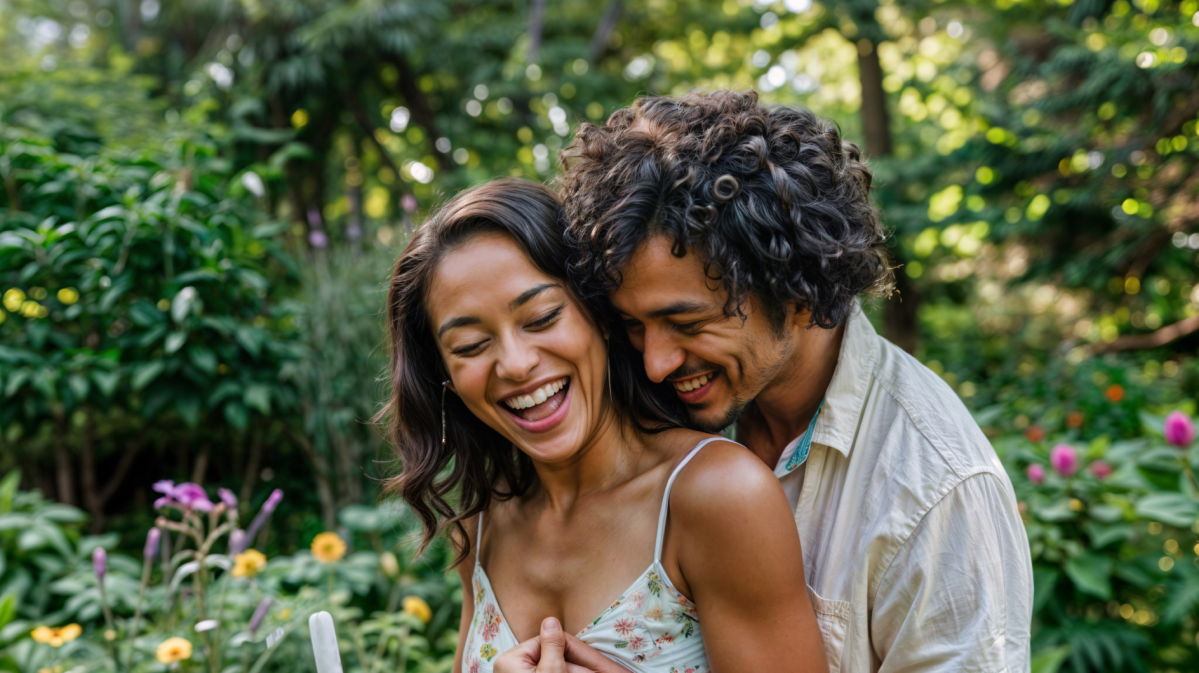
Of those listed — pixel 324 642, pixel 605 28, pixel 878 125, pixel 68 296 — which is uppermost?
pixel 605 28

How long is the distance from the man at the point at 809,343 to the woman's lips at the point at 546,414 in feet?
0.61

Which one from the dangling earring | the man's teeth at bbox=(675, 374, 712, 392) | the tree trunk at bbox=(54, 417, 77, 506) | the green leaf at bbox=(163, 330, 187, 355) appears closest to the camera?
the man's teeth at bbox=(675, 374, 712, 392)

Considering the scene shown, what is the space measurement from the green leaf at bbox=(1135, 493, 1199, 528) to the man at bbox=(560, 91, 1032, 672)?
5.06 ft

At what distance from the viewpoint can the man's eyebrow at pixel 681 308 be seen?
1.48m

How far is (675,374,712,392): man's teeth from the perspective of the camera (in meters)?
1.61

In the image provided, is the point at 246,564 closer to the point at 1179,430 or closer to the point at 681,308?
the point at 681,308

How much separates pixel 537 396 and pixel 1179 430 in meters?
2.42

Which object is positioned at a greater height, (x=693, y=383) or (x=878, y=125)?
(x=878, y=125)

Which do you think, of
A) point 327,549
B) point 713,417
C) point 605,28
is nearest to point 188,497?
point 327,549

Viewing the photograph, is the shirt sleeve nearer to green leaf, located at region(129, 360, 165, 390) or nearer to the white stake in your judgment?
the white stake

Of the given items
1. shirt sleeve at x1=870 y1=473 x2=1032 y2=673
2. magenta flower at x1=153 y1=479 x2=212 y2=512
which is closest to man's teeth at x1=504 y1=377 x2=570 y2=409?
shirt sleeve at x1=870 y1=473 x2=1032 y2=673

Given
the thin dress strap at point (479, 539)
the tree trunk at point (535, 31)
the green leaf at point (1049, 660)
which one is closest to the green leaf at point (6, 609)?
the thin dress strap at point (479, 539)

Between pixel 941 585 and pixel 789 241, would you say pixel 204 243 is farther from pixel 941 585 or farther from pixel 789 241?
pixel 941 585

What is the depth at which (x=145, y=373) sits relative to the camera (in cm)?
311
